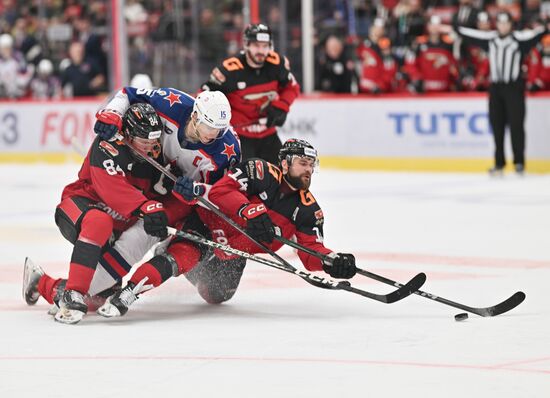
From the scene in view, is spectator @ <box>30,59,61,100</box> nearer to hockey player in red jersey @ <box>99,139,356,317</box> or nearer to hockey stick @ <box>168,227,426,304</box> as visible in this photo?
hockey player in red jersey @ <box>99,139,356,317</box>

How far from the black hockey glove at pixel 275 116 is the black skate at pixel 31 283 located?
2859 millimetres

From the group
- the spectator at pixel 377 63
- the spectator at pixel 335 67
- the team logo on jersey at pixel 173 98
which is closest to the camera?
the team logo on jersey at pixel 173 98

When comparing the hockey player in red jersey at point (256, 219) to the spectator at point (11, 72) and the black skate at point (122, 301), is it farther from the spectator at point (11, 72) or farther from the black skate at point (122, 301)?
the spectator at point (11, 72)

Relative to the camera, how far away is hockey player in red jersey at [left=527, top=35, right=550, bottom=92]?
12273 mm

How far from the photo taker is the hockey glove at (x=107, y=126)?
524 centimetres

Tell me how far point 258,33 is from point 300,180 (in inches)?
106

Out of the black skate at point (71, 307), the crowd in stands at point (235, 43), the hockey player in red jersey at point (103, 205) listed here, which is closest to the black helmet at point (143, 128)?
the hockey player in red jersey at point (103, 205)

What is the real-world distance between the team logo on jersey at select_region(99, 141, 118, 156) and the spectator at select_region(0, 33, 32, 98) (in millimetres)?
10608

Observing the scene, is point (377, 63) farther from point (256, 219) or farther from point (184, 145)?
point (256, 219)

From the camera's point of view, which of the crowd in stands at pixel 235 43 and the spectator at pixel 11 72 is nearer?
the crowd in stands at pixel 235 43

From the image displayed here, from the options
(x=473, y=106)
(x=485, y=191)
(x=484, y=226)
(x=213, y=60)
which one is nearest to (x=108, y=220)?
(x=484, y=226)

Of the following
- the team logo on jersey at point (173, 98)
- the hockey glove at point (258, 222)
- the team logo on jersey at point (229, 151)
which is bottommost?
the hockey glove at point (258, 222)

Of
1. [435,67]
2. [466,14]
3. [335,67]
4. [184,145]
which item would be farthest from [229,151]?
[335,67]

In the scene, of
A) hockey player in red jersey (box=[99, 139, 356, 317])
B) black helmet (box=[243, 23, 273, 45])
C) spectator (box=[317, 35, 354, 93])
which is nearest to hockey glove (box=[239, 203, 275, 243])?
hockey player in red jersey (box=[99, 139, 356, 317])
